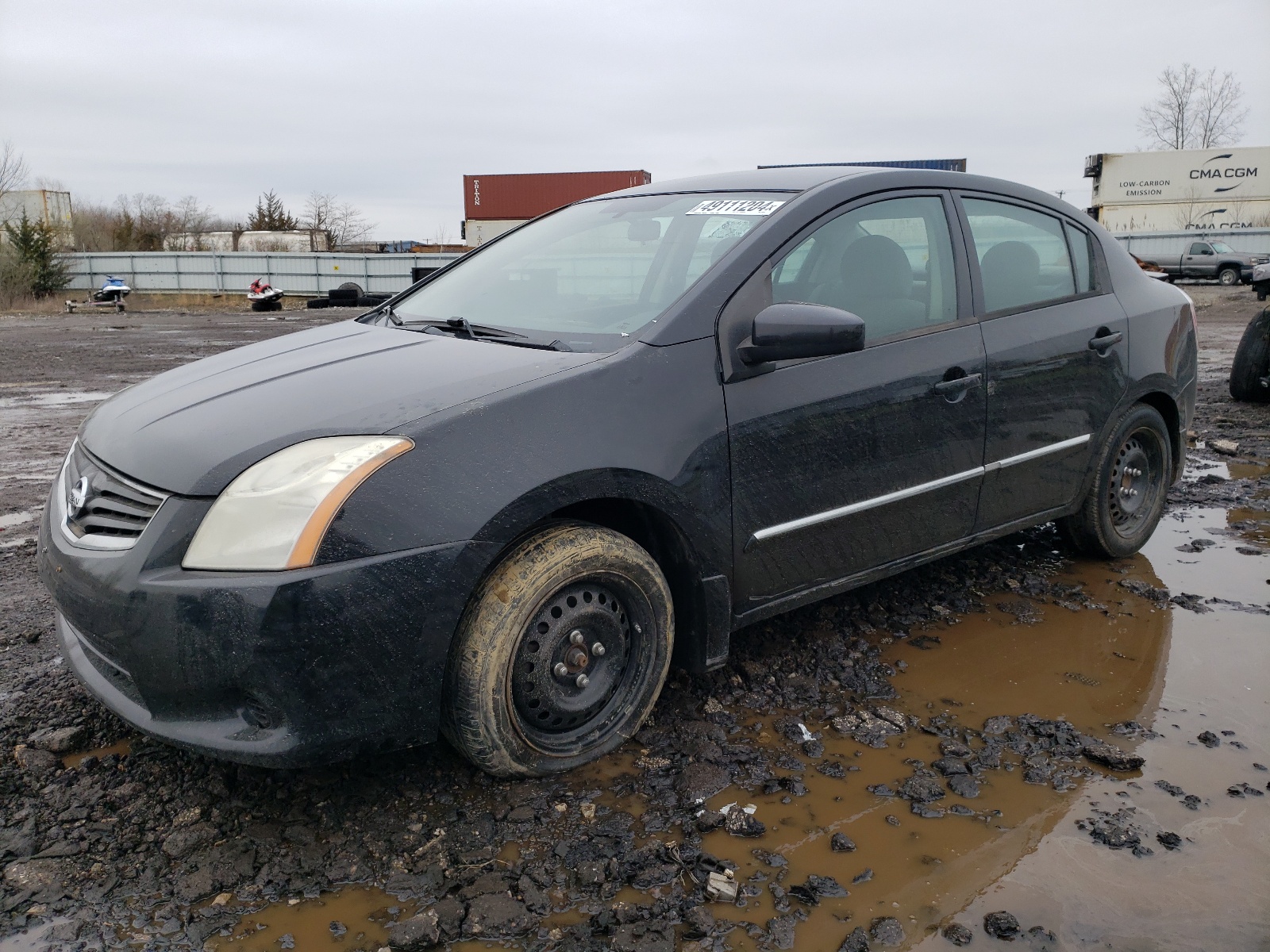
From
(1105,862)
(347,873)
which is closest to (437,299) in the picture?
(347,873)

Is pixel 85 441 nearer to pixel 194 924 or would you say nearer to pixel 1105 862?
pixel 194 924

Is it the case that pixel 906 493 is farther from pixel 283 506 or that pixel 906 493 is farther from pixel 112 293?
pixel 112 293

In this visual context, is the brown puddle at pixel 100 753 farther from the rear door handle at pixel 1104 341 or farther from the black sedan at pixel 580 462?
the rear door handle at pixel 1104 341

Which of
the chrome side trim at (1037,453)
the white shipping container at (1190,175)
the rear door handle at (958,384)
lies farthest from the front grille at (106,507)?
the white shipping container at (1190,175)

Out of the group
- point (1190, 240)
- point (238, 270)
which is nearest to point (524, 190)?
point (238, 270)

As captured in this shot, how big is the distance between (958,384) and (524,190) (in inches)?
1906

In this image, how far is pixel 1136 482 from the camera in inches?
172

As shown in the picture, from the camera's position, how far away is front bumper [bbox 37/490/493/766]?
2121 millimetres

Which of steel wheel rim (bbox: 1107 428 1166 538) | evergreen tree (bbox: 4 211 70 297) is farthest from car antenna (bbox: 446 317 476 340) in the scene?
evergreen tree (bbox: 4 211 70 297)

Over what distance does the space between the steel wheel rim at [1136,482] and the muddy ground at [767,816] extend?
0.66 meters

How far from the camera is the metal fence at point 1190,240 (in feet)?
109

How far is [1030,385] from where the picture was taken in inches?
142

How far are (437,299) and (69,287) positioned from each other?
3926 cm

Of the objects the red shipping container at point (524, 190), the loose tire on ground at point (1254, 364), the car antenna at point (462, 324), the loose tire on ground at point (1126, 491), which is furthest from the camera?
the red shipping container at point (524, 190)
